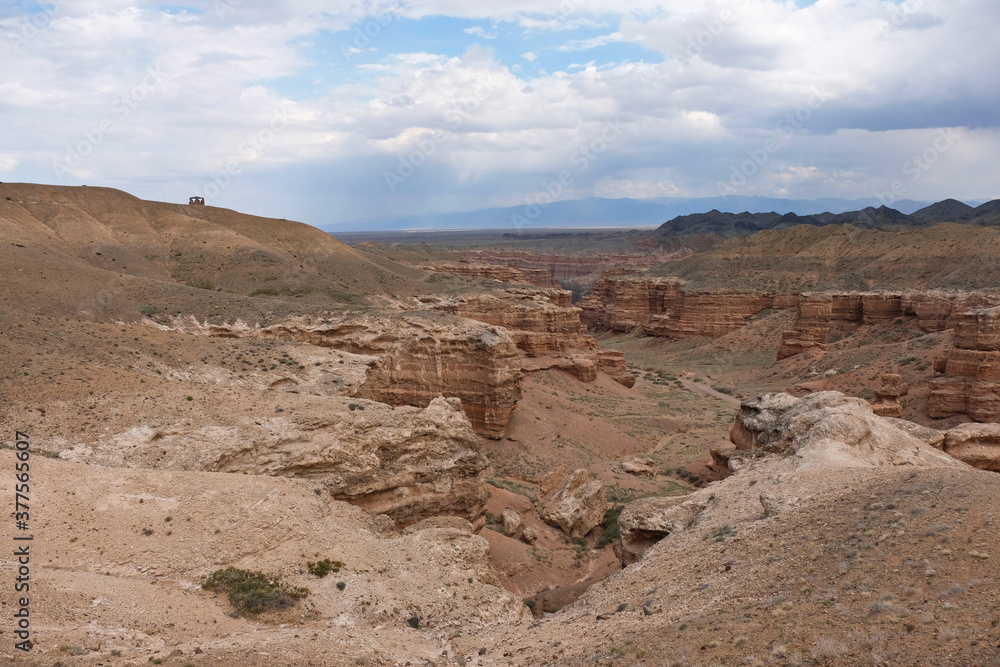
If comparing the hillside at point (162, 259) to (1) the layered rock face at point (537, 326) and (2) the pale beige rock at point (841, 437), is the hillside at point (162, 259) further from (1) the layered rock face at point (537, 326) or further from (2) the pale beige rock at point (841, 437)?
(2) the pale beige rock at point (841, 437)

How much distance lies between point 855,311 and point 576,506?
47604 millimetres

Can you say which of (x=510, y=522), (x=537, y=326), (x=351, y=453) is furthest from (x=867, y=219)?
(x=351, y=453)

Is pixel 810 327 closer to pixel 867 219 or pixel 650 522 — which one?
pixel 650 522

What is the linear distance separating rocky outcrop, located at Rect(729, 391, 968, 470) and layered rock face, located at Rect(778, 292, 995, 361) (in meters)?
39.6

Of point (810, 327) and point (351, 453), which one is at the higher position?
point (351, 453)

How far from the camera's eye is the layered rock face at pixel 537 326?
46438 mm

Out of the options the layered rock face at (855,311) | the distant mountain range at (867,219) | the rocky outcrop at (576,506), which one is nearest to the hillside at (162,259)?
the rocky outcrop at (576,506)

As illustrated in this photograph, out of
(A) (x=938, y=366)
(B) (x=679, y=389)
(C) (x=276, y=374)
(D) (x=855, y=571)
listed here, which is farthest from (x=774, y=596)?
(B) (x=679, y=389)

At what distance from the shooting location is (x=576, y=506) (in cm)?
2350

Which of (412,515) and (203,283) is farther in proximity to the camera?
(203,283)

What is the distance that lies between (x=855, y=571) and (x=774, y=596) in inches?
47.7

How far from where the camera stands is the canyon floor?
31.4 ft

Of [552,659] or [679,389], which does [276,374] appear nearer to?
[552,659]

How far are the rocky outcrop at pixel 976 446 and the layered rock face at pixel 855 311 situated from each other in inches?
1488
